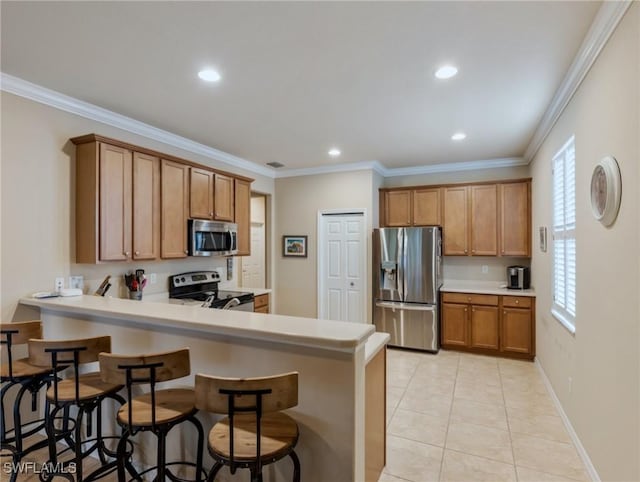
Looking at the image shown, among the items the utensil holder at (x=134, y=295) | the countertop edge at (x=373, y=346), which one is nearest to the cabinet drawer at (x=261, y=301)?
the utensil holder at (x=134, y=295)

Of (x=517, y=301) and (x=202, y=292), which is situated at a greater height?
(x=202, y=292)

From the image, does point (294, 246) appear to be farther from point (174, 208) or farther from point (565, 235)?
point (565, 235)

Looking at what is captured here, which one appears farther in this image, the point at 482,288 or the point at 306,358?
the point at 482,288

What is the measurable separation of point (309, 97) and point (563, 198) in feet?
7.92

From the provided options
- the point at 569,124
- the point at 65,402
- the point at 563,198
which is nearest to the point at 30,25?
the point at 65,402

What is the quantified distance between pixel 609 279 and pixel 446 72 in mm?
1727

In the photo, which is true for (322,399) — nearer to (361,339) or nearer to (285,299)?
(361,339)

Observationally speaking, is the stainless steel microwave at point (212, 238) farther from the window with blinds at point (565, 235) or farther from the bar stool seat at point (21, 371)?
the window with blinds at point (565, 235)

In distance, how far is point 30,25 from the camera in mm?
1995

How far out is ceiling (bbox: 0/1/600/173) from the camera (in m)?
1.89

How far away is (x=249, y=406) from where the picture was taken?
4.69ft

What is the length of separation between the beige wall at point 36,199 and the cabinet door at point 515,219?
5.01 m

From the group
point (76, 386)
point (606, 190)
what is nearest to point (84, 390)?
point (76, 386)

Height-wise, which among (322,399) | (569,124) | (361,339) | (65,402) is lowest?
(65,402)
